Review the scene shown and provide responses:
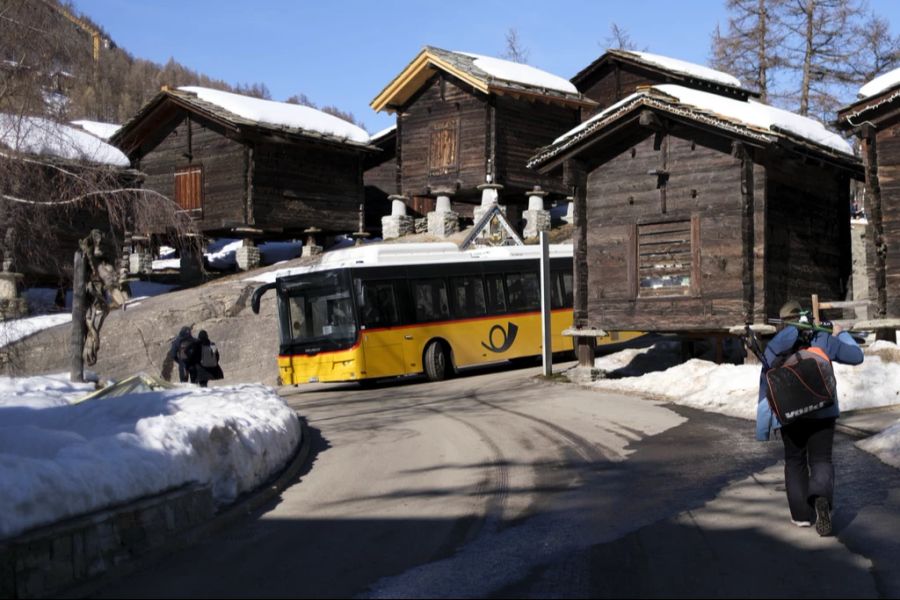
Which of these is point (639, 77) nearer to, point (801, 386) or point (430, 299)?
point (430, 299)

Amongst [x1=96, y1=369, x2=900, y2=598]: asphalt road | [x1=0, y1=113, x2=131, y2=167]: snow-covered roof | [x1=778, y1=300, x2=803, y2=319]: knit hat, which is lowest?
[x1=96, y1=369, x2=900, y2=598]: asphalt road

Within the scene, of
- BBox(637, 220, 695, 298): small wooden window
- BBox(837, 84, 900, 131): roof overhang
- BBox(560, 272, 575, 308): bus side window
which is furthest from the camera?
BBox(560, 272, 575, 308): bus side window

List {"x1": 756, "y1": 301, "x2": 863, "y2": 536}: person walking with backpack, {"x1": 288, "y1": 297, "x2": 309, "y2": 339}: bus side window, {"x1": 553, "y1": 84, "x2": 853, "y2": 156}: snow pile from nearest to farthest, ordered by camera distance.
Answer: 1. {"x1": 756, "y1": 301, "x2": 863, "y2": 536}: person walking with backpack
2. {"x1": 553, "y1": 84, "x2": 853, "y2": 156}: snow pile
3. {"x1": 288, "y1": 297, "x2": 309, "y2": 339}: bus side window

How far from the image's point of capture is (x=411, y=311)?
22953mm

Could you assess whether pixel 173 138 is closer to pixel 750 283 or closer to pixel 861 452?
pixel 750 283

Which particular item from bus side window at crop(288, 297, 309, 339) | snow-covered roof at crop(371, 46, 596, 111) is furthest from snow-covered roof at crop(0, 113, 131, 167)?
snow-covered roof at crop(371, 46, 596, 111)

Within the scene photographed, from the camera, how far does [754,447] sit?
11305mm

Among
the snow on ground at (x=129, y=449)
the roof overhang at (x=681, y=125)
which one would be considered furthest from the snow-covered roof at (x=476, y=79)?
the snow on ground at (x=129, y=449)

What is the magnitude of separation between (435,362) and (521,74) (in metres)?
16.6

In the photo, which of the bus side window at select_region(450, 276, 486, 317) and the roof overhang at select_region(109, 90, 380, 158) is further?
the roof overhang at select_region(109, 90, 380, 158)

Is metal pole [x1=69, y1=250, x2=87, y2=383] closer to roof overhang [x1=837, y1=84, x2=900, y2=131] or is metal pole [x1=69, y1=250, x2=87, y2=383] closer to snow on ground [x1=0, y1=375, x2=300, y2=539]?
snow on ground [x1=0, y1=375, x2=300, y2=539]

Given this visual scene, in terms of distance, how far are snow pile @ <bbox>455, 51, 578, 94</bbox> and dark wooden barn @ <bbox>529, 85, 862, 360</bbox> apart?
1405cm

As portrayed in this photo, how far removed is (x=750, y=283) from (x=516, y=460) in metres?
9.47

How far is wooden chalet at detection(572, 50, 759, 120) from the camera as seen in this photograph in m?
38.5
